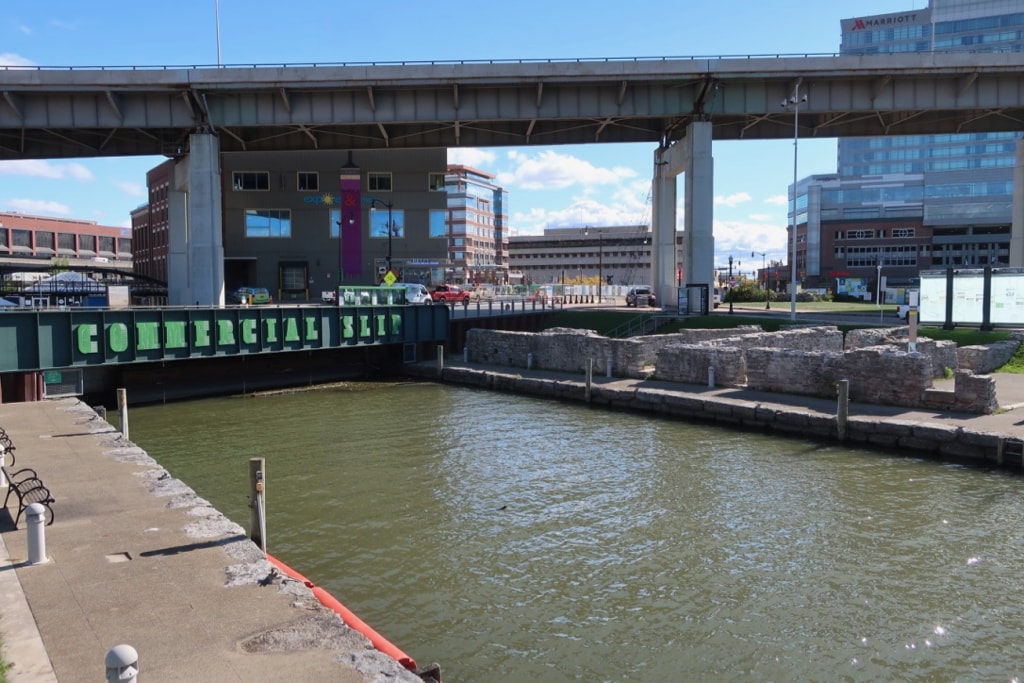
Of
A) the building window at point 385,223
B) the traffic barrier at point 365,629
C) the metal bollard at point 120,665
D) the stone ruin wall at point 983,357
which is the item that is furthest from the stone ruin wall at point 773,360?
the building window at point 385,223

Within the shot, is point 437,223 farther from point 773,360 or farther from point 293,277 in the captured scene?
point 773,360

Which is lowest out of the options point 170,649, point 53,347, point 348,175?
point 170,649

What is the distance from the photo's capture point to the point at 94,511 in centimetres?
1196

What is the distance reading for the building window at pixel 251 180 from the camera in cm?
6600

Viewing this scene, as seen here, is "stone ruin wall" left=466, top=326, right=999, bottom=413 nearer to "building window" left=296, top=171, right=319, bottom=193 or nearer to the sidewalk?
the sidewalk

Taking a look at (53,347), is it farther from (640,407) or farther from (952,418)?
(952,418)

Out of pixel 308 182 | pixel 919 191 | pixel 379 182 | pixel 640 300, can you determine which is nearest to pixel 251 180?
pixel 308 182

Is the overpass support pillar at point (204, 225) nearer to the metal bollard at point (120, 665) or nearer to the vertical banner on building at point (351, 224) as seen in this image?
the vertical banner on building at point (351, 224)

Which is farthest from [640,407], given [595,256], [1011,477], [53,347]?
[595,256]

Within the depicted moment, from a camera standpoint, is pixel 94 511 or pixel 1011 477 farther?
pixel 1011 477

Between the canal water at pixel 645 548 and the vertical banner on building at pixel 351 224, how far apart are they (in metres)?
44.5

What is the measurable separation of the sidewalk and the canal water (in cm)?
192

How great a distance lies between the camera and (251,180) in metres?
66.3

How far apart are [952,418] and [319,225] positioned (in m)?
55.7
